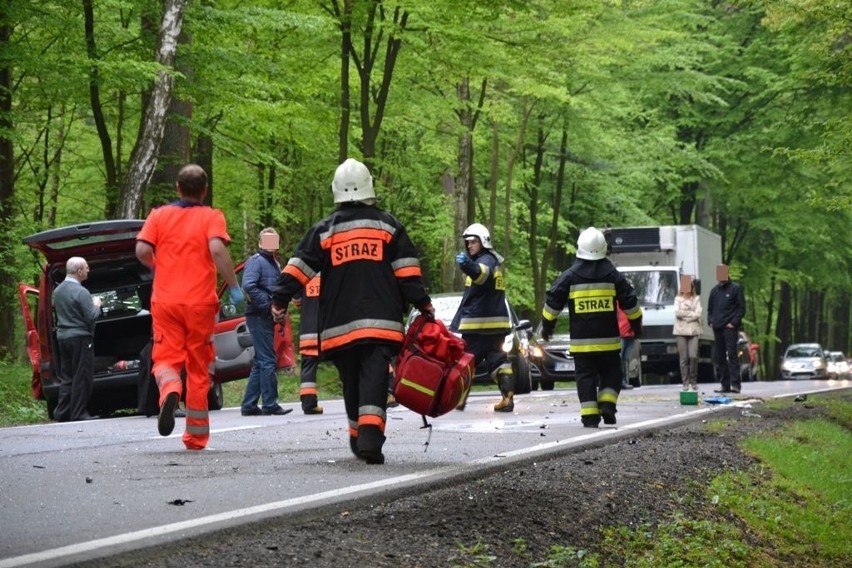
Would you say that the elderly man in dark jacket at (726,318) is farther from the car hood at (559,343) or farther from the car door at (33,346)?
the car door at (33,346)

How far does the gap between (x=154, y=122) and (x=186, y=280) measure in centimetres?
1102

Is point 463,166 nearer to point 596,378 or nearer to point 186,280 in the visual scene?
point 596,378

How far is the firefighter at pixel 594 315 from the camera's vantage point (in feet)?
45.2

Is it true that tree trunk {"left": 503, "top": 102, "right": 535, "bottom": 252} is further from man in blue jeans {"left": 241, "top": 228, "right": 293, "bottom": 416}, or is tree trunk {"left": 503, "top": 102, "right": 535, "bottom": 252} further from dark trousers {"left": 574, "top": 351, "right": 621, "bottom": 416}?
dark trousers {"left": 574, "top": 351, "right": 621, "bottom": 416}

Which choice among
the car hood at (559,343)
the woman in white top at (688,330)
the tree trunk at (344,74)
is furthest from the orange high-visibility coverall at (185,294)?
the car hood at (559,343)

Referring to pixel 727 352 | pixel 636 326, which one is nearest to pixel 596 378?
pixel 636 326

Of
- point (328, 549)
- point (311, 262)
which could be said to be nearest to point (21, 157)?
point (311, 262)

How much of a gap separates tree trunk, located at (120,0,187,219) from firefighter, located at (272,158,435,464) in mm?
11596

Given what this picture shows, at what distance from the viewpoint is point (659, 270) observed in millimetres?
32125

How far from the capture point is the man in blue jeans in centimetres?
1595

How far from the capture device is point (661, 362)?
3188 cm

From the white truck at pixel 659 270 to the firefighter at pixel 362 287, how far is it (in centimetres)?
2221

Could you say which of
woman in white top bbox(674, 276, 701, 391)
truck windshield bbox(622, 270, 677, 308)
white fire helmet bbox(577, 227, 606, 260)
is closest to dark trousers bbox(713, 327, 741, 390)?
woman in white top bbox(674, 276, 701, 391)

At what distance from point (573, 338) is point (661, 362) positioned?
60.1 ft
